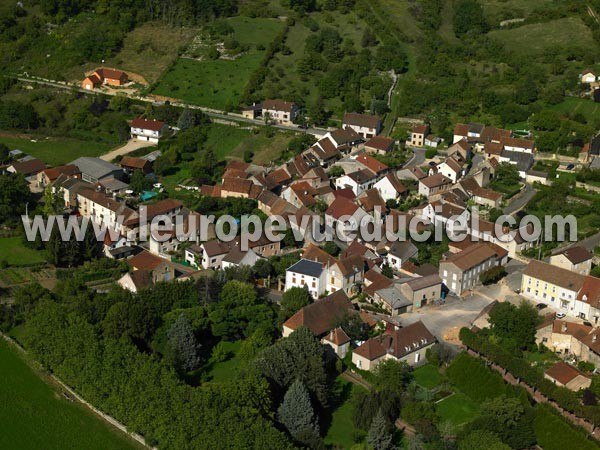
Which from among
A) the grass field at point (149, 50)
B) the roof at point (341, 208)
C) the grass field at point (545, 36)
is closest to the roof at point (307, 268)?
the roof at point (341, 208)

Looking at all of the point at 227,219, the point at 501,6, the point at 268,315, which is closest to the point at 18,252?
the point at 227,219

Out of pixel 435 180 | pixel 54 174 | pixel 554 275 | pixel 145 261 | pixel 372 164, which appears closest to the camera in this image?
pixel 554 275

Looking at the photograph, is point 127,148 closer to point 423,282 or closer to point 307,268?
point 307,268

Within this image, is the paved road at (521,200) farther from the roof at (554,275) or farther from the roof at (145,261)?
the roof at (145,261)

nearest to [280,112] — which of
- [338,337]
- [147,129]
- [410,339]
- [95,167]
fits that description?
[147,129]

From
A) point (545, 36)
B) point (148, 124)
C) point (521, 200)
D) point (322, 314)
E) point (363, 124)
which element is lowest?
point (322, 314)

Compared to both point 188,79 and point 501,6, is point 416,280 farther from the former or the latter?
point 501,6

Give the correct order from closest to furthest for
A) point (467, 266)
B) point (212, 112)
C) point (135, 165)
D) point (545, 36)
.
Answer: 1. point (467, 266)
2. point (135, 165)
3. point (212, 112)
4. point (545, 36)

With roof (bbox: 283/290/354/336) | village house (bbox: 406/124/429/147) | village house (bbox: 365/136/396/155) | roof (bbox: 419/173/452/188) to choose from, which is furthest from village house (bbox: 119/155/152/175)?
roof (bbox: 283/290/354/336)
